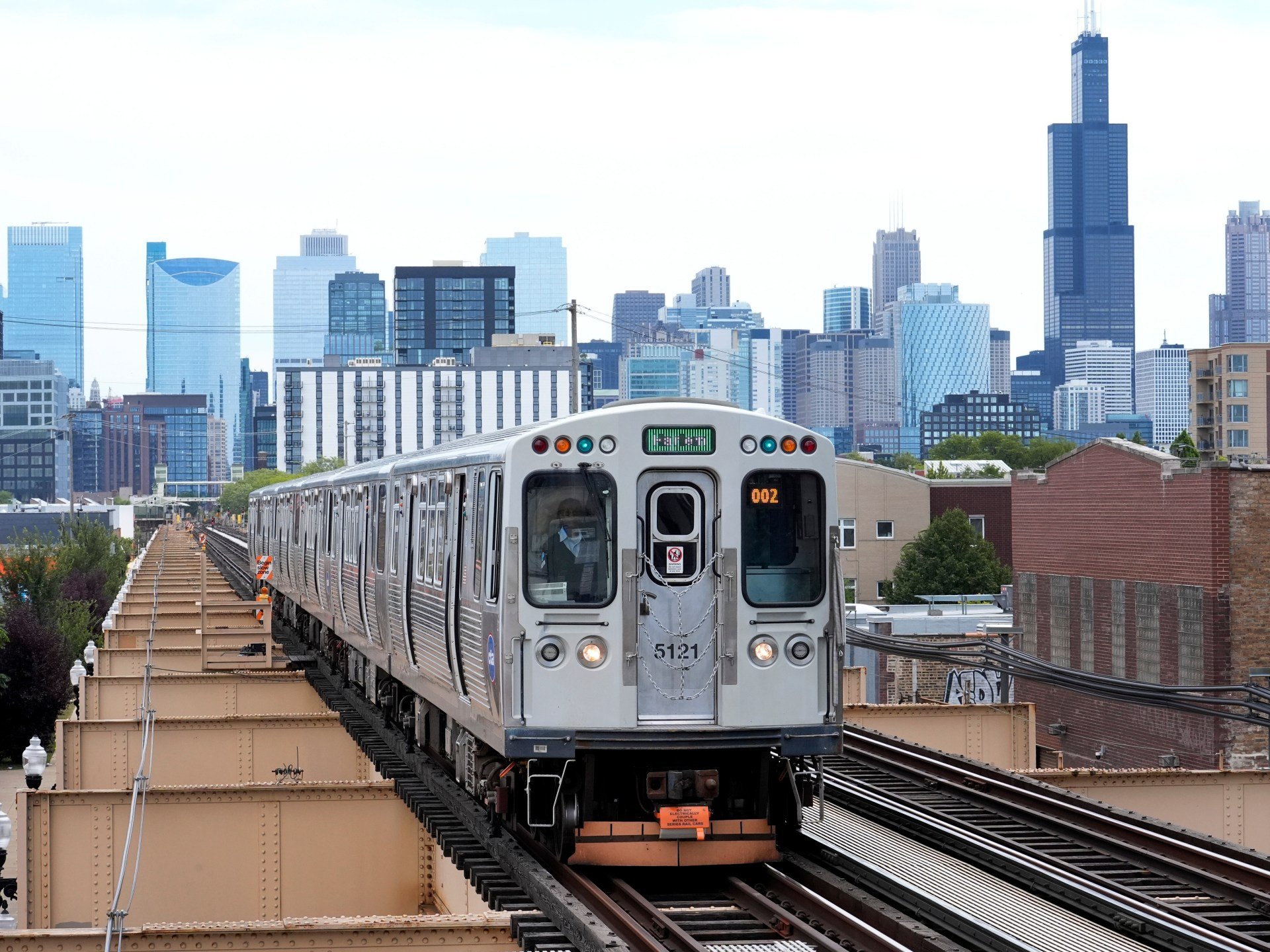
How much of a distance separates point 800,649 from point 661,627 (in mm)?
940

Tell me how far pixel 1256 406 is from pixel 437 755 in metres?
143

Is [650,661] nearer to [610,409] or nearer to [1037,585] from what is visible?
[610,409]

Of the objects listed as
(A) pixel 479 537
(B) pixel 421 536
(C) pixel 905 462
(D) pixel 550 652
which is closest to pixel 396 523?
(B) pixel 421 536

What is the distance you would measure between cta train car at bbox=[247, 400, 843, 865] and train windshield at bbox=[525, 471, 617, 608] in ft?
0.04

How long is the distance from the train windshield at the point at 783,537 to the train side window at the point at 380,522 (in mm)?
6274

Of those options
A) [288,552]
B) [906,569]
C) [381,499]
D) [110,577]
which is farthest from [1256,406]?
[381,499]

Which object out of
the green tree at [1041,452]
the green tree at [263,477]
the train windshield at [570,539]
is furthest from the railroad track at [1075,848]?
the green tree at [263,477]

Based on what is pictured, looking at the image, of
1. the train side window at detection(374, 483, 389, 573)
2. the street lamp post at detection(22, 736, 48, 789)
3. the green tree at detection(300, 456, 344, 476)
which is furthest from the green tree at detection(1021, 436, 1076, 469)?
the street lamp post at detection(22, 736, 48, 789)

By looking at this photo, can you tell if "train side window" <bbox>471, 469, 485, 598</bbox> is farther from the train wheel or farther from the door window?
the train wheel

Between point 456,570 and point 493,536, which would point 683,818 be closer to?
point 493,536

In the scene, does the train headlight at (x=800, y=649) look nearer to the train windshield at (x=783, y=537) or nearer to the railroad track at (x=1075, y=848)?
the train windshield at (x=783, y=537)

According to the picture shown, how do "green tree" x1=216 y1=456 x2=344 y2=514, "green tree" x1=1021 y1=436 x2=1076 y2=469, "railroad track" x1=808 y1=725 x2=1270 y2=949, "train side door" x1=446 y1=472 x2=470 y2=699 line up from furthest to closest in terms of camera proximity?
"green tree" x1=216 y1=456 x2=344 y2=514 → "green tree" x1=1021 y1=436 x2=1076 y2=469 → "train side door" x1=446 y1=472 x2=470 y2=699 → "railroad track" x1=808 y1=725 x2=1270 y2=949

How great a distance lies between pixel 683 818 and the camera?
10.5m

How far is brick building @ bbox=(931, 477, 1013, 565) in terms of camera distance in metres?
71.5
